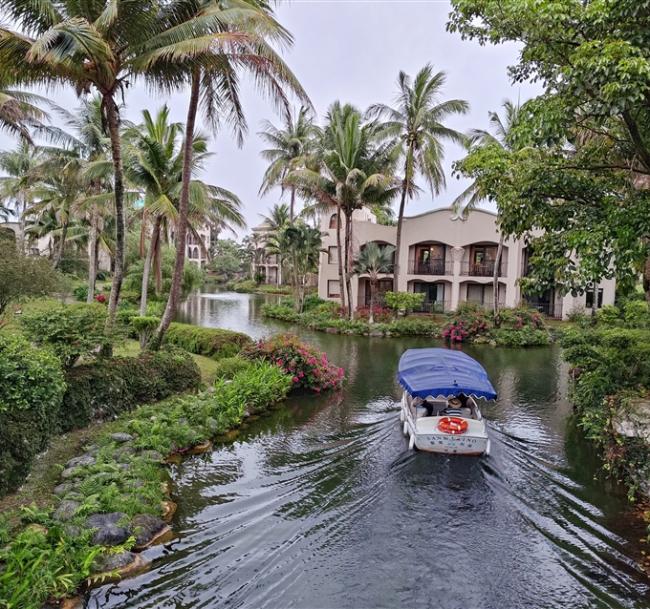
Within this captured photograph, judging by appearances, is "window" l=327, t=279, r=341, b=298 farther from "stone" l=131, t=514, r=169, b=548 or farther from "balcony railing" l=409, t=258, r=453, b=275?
"stone" l=131, t=514, r=169, b=548

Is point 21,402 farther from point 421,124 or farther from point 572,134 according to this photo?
point 421,124

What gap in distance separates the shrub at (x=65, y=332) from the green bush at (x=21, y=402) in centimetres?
172

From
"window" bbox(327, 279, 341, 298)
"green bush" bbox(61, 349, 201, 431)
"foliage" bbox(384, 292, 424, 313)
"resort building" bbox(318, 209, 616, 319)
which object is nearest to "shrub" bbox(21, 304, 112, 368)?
"green bush" bbox(61, 349, 201, 431)

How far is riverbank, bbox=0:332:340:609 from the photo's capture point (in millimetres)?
5953

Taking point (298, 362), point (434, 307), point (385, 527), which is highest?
point (434, 307)

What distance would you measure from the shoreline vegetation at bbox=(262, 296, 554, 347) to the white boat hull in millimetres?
18137

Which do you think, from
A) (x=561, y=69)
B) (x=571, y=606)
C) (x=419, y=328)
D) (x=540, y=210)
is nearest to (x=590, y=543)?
(x=571, y=606)

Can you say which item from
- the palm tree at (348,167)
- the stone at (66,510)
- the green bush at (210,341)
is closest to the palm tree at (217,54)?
the green bush at (210,341)

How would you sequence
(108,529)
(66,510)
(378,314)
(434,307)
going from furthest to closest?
(434,307), (378,314), (66,510), (108,529)

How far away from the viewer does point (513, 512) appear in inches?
338

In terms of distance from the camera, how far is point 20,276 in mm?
15781

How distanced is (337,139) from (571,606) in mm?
28328

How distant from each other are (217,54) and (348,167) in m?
18.6

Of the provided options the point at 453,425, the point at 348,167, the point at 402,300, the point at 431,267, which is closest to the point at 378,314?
the point at 402,300
